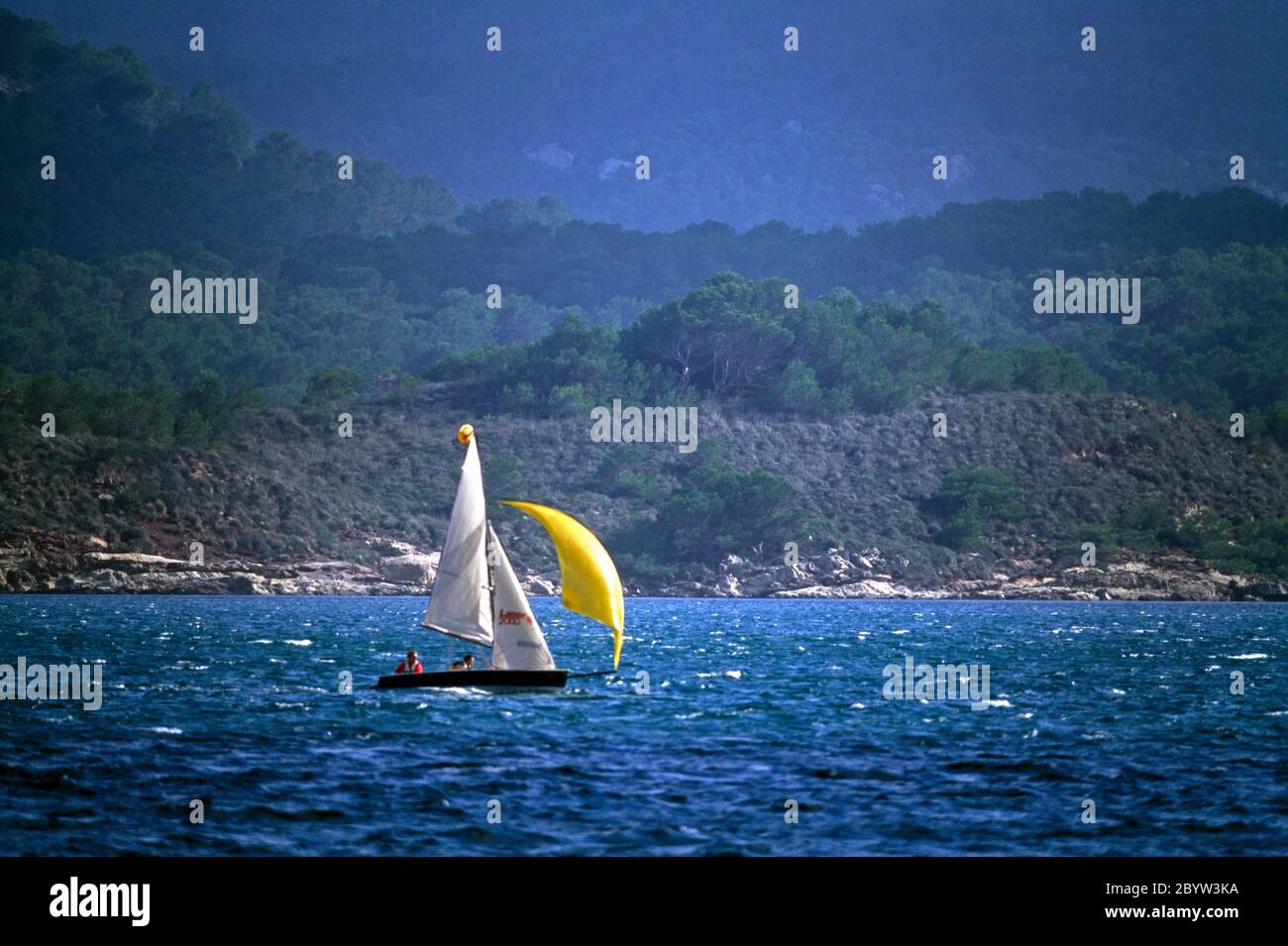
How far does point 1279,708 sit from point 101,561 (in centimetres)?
10475

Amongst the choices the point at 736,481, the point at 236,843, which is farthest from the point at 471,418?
the point at 236,843

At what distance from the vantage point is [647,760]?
35.3 m

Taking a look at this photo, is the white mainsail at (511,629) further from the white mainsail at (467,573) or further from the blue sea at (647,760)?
the blue sea at (647,760)

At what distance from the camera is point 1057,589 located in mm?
153125

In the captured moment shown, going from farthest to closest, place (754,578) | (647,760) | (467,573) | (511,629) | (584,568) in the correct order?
(754,578) → (467,573) → (511,629) → (584,568) → (647,760)

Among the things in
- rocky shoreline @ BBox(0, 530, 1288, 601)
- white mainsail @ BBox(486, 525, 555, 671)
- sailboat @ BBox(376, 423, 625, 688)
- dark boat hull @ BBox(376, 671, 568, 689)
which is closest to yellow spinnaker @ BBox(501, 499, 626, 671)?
sailboat @ BBox(376, 423, 625, 688)

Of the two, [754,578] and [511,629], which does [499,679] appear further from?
[754,578]

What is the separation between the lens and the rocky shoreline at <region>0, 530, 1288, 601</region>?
135625mm

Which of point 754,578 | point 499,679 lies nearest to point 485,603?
point 499,679

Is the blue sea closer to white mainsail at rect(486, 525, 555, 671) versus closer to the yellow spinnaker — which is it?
white mainsail at rect(486, 525, 555, 671)

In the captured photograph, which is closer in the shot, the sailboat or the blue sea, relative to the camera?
the blue sea

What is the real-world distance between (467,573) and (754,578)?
11058 cm

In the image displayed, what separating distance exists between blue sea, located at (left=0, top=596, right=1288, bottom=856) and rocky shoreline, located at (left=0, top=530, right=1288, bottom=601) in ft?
229

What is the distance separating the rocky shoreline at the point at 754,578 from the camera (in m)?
136
